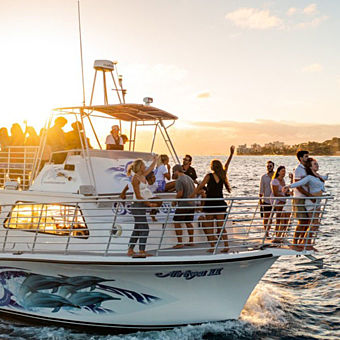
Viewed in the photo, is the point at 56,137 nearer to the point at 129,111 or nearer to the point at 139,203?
the point at 129,111

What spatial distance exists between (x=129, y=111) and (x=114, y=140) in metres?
0.76

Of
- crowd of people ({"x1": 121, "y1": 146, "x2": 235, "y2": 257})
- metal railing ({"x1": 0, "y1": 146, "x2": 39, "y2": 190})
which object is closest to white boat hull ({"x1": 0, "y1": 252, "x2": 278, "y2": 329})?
crowd of people ({"x1": 121, "y1": 146, "x2": 235, "y2": 257})

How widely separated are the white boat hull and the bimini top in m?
2.94

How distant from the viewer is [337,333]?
7.47 m

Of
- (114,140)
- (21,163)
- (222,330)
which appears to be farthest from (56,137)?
(222,330)

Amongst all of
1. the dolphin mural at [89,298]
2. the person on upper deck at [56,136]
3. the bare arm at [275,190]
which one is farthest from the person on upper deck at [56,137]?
the bare arm at [275,190]

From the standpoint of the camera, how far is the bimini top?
25.8ft

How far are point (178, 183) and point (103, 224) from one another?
1491mm

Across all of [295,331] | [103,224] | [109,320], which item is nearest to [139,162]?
[103,224]

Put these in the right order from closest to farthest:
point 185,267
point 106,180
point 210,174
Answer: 1. point 185,267
2. point 210,174
3. point 106,180

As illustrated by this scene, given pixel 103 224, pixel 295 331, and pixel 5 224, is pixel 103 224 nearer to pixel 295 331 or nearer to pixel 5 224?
pixel 5 224

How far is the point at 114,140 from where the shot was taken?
8.84m

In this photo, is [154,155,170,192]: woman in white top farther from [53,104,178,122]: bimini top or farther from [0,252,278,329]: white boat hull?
[0,252,278,329]: white boat hull

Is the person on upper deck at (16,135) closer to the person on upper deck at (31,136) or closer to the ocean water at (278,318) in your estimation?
the person on upper deck at (31,136)
